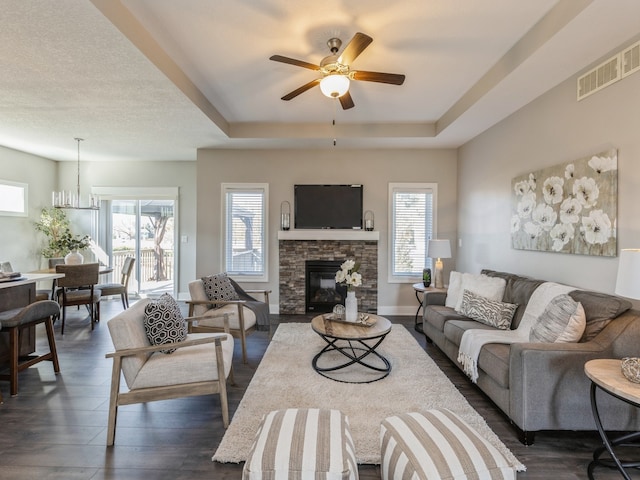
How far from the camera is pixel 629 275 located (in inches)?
69.4

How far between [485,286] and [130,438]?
3529 millimetres

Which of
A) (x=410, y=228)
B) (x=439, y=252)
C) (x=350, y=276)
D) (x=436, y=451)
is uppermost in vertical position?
(x=410, y=228)

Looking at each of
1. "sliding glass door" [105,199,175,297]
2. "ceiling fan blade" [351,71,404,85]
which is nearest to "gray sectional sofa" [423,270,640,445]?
"ceiling fan blade" [351,71,404,85]

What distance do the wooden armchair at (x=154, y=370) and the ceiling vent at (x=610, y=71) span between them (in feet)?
11.8

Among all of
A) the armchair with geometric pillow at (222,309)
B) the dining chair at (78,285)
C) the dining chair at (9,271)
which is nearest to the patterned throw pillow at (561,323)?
the armchair with geometric pillow at (222,309)

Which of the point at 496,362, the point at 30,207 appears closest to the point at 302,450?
the point at 496,362

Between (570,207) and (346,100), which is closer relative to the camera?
(570,207)

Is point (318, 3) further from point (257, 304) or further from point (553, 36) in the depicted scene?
point (257, 304)

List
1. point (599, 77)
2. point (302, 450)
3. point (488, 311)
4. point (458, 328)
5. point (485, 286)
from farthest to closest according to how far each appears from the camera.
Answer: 1. point (485, 286)
2. point (488, 311)
3. point (458, 328)
4. point (599, 77)
5. point (302, 450)

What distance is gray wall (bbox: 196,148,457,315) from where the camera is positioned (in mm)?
5684

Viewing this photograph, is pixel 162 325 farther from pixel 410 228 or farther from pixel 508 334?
pixel 410 228

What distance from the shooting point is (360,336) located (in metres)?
2.97

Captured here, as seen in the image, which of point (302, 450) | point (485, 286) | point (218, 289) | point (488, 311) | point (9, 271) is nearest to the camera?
point (302, 450)

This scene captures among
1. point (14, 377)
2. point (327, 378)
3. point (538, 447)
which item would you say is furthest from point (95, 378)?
point (538, 447)
